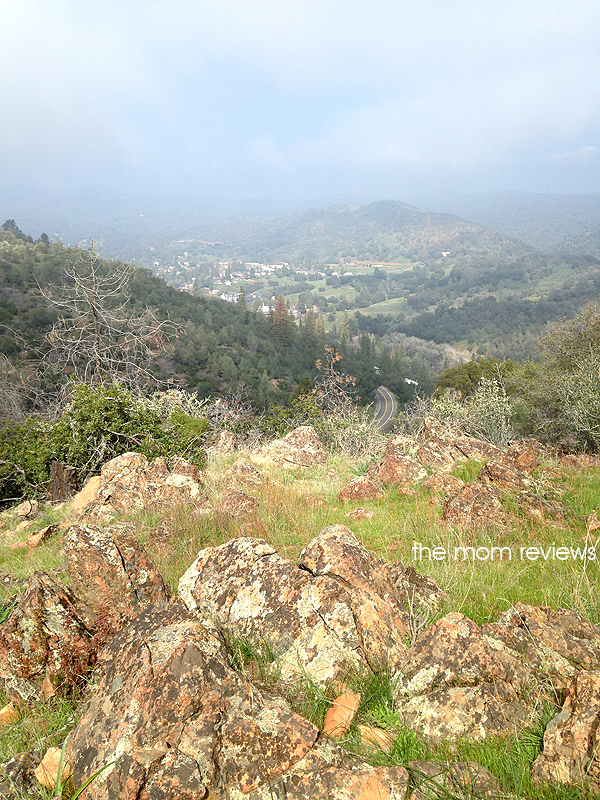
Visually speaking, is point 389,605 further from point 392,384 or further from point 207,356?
point 392,384

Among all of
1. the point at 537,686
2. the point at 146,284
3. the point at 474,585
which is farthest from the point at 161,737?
the point at 146,284

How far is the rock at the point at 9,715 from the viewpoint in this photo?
87.8 inches

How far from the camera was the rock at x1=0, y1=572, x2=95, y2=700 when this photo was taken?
237 centimetres

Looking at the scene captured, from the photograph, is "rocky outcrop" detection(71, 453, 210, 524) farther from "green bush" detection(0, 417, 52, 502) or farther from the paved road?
the paved road

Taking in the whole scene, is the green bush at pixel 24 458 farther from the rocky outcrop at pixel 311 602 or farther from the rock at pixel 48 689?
the rocky outcrop at pixel 311 602

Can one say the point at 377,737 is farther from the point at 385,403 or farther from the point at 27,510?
the point at 385,403

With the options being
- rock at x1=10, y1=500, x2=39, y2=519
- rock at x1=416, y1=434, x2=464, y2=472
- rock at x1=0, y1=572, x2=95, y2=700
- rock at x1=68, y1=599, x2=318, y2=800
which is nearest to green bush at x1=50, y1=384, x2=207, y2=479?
rock at x1=10, y1=500, x2=39, y2=519

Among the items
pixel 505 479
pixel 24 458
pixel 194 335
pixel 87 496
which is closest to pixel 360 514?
pixel 505 479

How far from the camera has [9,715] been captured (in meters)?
2.27

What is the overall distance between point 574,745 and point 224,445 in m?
8.45

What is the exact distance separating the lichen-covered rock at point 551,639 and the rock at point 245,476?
3856 millimetres

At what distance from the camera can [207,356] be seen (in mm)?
40656

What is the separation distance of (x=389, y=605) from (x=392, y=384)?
6425 centimetres

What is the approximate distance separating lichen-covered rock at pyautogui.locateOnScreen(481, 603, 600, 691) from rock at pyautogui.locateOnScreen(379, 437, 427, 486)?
3467 millimetres
